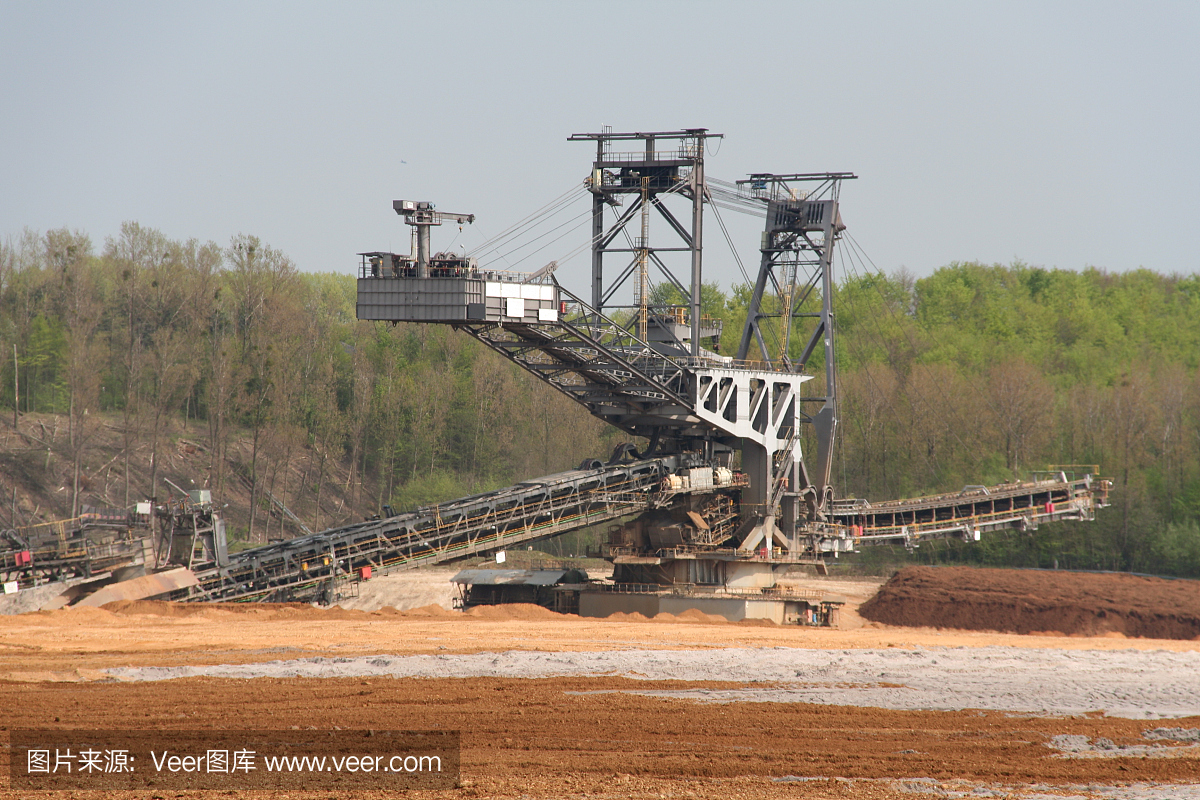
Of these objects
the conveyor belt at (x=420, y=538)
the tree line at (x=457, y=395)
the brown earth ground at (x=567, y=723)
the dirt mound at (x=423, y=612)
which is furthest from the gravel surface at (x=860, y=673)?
the tree line at (x=457, y=395)

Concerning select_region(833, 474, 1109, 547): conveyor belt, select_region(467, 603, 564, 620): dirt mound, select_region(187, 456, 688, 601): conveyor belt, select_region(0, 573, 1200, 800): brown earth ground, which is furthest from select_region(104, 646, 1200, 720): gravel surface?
select_region(833, 474, 1109, 547): conveyor belt

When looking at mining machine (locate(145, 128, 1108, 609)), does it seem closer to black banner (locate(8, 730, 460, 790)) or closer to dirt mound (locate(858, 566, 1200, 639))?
dirt mound (locate(858, 566, 1200, 639))

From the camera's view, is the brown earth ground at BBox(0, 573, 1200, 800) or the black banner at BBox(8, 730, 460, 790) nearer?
the black banner at BBox(8, 730, 460, 790)

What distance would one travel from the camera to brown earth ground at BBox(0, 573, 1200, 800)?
55.2ft

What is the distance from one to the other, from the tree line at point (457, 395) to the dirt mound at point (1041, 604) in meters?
12.7

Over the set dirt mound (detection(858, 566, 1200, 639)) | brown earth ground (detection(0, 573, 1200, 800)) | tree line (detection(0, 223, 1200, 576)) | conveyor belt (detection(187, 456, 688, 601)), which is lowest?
dirt mound (detection(858, 566, 1200, 639))

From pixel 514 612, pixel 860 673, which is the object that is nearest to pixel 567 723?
pixel 860 673

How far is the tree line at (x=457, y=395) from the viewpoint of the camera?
64250 mm

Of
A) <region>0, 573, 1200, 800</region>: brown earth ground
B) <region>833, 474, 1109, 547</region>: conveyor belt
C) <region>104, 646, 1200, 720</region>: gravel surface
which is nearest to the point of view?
<region>0, 573, 1200, 800</region>: brown earth ground

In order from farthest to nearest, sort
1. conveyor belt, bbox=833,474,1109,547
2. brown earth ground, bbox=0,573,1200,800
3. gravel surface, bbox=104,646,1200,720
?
conveyor belt, bbox=833,474,1109,547 < gravel surface, bbox=104,646,1200,720 < brown earth ground, bbox=0,573,1200,800

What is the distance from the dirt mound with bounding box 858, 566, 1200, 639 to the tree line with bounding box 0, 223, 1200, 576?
1274 cm

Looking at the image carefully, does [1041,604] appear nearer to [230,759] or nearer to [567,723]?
[567,723]

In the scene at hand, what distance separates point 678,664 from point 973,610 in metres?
21.7

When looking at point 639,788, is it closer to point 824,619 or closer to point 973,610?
point 824,619
